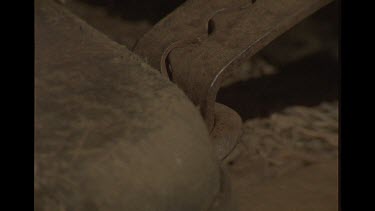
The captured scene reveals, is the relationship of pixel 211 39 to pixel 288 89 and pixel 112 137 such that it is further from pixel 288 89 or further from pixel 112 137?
pixel 288 89

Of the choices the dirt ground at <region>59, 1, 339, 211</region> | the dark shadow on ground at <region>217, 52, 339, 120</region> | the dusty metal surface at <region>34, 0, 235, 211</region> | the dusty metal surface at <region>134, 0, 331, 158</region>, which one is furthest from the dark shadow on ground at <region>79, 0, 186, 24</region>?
the dusty metal surface at <region>34, 0, 235, 211</region>

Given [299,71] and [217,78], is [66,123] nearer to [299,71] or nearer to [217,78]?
[217,78]

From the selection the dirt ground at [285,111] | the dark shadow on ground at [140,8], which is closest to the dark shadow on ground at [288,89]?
the dirt ground at [285,111]

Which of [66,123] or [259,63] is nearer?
[66,123]

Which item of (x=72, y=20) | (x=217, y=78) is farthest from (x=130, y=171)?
(x=217, y=78)

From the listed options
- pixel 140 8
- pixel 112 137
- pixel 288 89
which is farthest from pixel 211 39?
pixel 140 8
